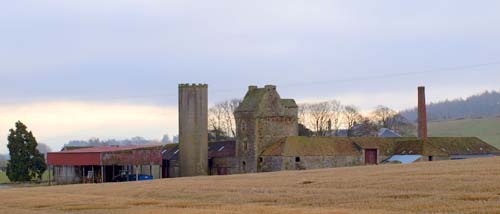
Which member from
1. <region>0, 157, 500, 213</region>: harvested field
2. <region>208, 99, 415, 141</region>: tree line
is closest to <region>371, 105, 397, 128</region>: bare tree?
<region>208, 99, 415, 141</region>: tree line

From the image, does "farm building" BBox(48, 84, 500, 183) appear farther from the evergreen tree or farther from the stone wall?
the evergreen tree

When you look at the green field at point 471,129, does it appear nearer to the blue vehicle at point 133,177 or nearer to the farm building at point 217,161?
the farm building at point 217,161

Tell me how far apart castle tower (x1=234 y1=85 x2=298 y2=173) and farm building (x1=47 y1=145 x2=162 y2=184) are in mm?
8875

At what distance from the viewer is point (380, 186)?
114ft

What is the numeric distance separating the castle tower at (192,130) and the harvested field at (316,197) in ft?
132

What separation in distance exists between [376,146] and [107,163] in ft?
93.4

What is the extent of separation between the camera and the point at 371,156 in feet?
282

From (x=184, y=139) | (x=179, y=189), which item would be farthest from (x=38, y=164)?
(x=179, y=189)

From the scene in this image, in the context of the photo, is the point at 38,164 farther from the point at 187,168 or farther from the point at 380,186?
the point at 380,186

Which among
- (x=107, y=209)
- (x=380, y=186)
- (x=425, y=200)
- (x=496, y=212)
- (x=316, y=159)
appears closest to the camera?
(x=496, y=212)

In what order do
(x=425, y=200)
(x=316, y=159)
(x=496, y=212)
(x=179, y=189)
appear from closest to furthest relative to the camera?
(x=496, y=212)
(x=425, y=200)
(x=179, y=189)
(x=316, y=159)

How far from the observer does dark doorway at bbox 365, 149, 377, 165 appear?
85438 mm

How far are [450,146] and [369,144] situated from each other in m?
8.70

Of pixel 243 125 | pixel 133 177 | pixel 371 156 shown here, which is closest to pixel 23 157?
pixel 133 177
